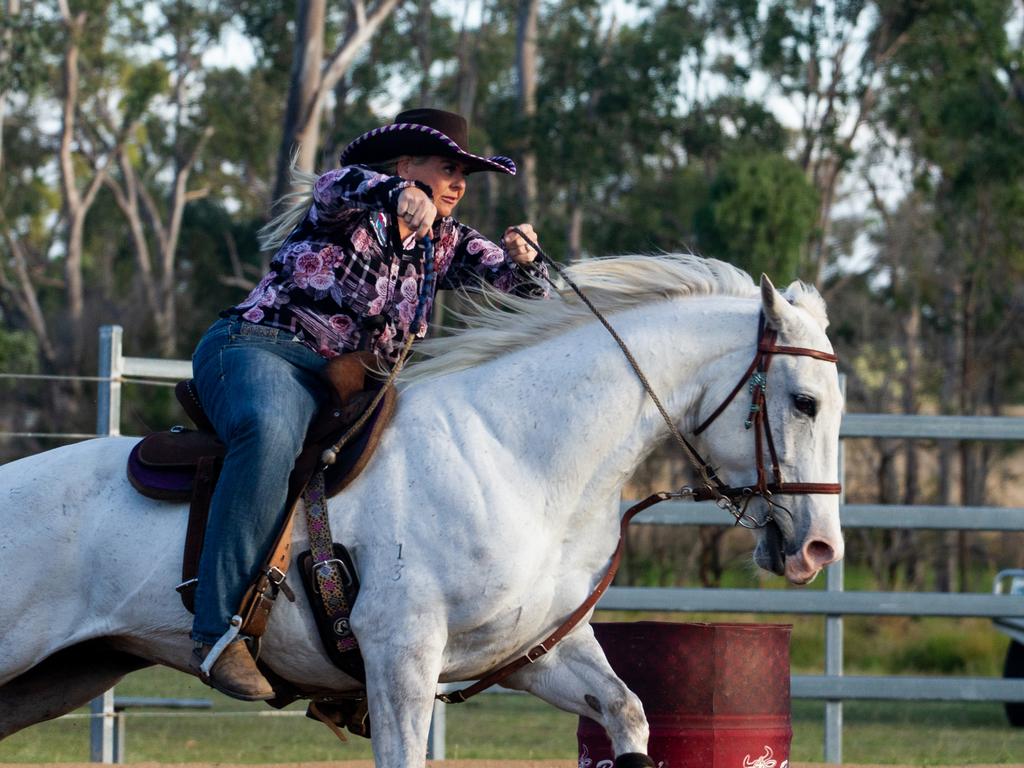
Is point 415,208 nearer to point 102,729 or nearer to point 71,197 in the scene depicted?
point 102,729

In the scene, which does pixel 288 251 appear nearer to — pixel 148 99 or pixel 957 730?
pixel 957 730

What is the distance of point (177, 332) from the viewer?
33625 mm

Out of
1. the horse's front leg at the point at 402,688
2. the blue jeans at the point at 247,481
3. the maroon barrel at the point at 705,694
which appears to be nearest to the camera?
the horse's front leg at the point at 402,688

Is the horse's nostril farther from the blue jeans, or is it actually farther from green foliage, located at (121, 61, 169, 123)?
green foliage, located at (121, 61, 169, 123)

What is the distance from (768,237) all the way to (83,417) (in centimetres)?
1305

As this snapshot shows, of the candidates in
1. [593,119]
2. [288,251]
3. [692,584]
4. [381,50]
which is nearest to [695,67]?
[593,119]

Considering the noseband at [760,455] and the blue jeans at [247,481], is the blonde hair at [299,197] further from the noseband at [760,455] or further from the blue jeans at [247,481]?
the noseband at [760,455]

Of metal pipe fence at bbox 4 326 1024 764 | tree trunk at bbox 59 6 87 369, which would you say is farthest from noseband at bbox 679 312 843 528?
tree trunk at bbox 59 6 87 369

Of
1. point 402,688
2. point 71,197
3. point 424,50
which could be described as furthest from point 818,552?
point 71,197

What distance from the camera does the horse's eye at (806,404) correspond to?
4344mm

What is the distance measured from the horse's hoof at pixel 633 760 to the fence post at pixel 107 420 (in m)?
3.58

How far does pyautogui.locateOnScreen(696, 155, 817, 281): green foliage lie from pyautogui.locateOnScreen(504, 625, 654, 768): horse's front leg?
18.0 metres

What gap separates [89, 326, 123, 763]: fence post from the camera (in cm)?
737

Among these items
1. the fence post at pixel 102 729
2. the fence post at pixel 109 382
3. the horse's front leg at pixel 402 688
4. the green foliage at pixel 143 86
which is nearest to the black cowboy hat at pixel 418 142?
the horse's front leg at pixel 402 688
